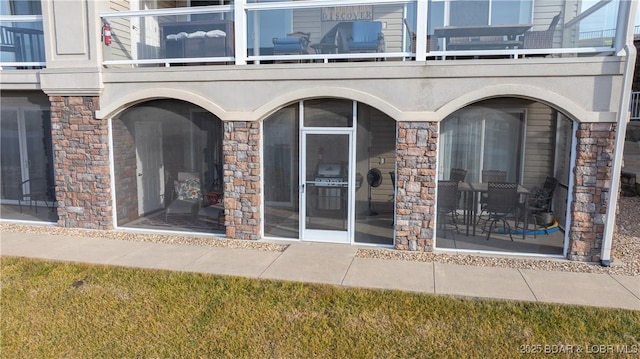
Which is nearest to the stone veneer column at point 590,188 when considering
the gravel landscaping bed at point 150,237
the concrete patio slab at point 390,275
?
the concrete patio slab at point 390,275

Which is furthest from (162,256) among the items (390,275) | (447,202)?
(447,202)

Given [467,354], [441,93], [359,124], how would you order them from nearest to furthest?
[467,354] < [441,93] < [359,124]

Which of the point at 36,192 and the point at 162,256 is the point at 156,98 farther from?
the point at 36,192

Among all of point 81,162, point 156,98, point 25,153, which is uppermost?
point 156,98

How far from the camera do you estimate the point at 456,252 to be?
7.56 meters

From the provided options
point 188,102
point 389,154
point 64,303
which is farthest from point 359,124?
point 64,303

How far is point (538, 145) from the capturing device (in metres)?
7.36

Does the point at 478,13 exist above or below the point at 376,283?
above

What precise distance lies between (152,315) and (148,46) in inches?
223

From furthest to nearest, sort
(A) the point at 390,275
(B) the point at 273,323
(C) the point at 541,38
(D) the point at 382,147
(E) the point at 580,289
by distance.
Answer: (D) the point at 382,147
(C) the point at 541,38
(A) the point at 390,275
(E) the point at 580,289
(B) the point at 273,323

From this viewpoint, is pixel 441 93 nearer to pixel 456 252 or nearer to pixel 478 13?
pixel 478 13

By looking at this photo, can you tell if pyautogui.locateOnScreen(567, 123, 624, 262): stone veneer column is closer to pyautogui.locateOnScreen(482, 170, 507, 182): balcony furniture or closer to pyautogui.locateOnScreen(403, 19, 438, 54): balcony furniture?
pyautogui.locateOnScreen(482, 170, 507, 182): balcony furniture

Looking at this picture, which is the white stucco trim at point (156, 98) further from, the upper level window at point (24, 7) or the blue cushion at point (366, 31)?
the upper level window at point (24, 7)

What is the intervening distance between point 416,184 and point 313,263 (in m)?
2.23
